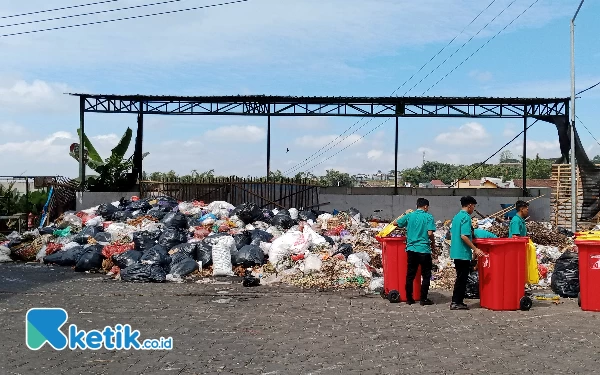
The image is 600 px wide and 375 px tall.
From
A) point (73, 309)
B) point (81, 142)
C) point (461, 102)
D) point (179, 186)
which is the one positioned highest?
point (461, 102)

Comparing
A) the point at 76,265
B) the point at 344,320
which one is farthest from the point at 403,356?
the point at 76,265

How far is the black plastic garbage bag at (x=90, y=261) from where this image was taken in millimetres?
12141

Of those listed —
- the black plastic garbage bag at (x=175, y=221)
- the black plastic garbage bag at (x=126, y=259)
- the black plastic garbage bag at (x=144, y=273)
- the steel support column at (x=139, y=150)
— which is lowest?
the black plastic garbage bag at (x=144, y=273)

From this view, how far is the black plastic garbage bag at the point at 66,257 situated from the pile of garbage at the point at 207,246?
22 mm

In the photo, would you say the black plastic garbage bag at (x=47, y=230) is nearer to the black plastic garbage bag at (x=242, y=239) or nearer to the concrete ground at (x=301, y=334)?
the black plastic garbage bag at (x=242, y=239)

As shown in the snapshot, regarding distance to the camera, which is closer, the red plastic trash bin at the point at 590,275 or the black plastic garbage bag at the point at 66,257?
the red plastic trash bin at the point at 590,275

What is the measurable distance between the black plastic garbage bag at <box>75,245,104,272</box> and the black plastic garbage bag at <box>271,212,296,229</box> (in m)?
4.60

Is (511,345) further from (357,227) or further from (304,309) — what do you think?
(357,227)

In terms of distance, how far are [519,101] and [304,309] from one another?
703 inches

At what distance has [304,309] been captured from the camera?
817cm

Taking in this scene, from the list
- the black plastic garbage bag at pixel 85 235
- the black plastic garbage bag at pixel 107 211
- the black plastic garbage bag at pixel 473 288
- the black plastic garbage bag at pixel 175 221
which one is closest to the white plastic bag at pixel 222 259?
the black plastic garbage bag at pixel 175 221

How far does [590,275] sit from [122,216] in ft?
39.6

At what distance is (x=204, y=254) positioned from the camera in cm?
1173

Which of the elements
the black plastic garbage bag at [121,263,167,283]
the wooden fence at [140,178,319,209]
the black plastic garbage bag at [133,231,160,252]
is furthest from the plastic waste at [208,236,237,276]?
the wooden fence at [140,178,319,209]
